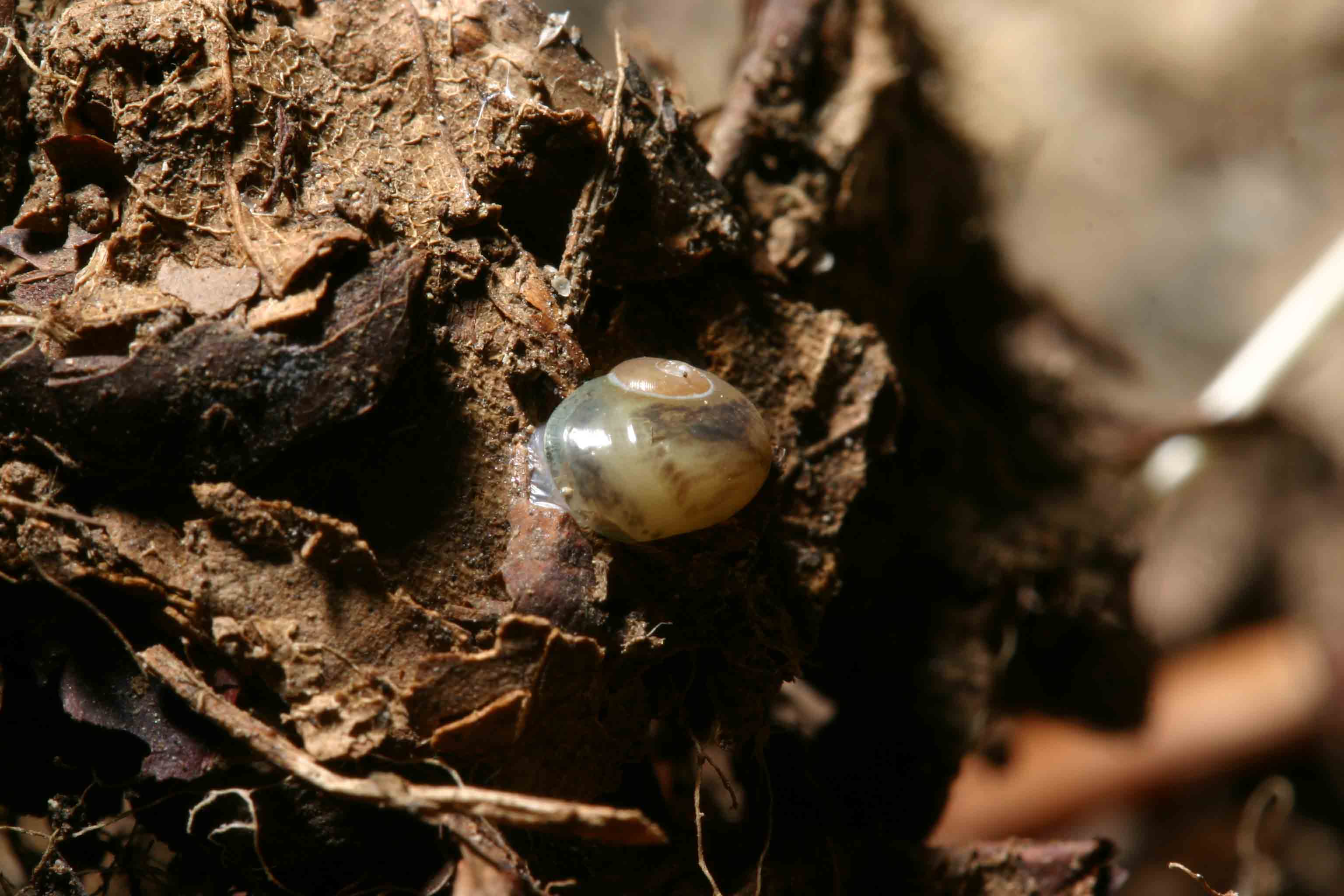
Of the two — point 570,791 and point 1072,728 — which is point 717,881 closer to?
point 570,791

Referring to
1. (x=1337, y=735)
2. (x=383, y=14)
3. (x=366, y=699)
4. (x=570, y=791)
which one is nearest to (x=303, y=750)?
(x=366, y=699)

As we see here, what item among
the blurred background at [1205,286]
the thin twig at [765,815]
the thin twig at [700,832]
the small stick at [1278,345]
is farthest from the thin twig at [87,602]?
the small stick at [1278,345]

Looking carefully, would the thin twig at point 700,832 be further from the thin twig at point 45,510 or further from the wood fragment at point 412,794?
the thin twig at point 45,510

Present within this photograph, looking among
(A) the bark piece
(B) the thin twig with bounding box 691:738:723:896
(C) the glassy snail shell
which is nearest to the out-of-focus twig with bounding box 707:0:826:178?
(C) the glassy snail shell

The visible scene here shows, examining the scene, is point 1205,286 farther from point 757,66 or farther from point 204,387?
point 204,387

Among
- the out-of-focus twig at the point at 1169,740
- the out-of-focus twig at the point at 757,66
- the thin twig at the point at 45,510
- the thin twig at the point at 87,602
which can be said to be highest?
the out-of-focus twig at the point at 757,66

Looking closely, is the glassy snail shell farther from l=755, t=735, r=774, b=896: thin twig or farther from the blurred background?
the blurred background
